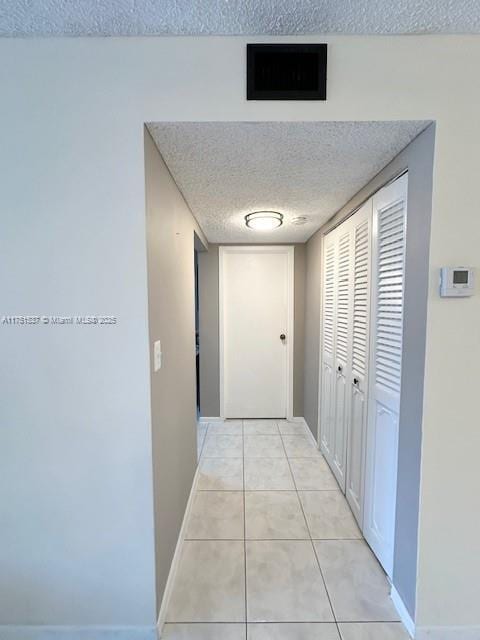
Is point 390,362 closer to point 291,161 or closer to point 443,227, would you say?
point 443,227

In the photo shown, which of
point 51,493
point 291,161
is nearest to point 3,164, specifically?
point 291,161

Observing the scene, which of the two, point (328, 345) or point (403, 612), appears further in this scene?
point (328, 345)

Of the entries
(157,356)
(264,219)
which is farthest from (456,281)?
(264,219)

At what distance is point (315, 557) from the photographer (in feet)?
5.14

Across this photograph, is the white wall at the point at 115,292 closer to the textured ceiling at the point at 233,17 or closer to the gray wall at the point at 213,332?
the textured ceiling at the point at 233,17

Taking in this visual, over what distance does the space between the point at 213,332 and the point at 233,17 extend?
261 centimetres

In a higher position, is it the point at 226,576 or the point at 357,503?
the point at 357,503

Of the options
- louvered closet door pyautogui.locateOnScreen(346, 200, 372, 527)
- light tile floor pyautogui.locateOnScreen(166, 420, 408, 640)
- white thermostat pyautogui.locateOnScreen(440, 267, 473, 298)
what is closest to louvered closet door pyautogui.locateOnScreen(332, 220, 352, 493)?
louvered closet door pyautogui.locateOnScreen(346, 200, 372, 527)

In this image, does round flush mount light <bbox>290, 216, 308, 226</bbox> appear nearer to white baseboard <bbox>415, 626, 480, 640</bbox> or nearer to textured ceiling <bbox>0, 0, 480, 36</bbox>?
textured ceiling <bbox>0, 0, 480, 36</bbox>

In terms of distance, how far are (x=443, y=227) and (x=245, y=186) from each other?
1.00 metres

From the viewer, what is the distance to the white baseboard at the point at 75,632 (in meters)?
1.17

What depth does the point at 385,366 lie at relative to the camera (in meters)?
1.45

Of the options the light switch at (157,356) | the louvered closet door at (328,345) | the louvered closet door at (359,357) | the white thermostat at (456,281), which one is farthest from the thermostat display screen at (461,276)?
the light switch at (157,356)

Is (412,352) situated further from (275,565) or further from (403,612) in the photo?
(275,565)
